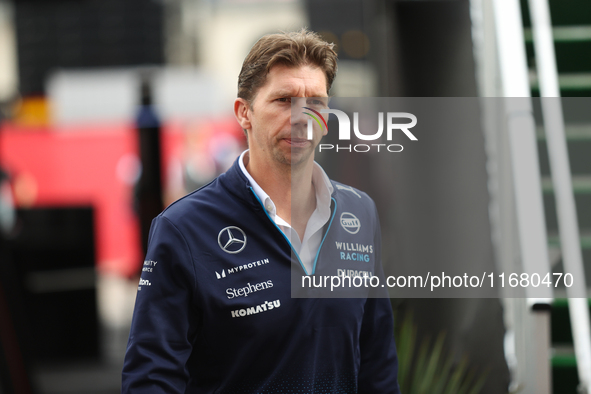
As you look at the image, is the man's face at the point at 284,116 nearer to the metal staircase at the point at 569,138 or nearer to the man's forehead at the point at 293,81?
the man's forehead at the point at 293,81

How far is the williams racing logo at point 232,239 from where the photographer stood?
1.82 meters

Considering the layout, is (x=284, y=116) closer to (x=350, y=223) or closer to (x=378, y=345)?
(x=350, y=223)

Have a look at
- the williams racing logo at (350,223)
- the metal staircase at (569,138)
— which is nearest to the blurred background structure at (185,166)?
the metal staircase at (569,138)

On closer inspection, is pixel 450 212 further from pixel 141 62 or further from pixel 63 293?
pixel 141 62

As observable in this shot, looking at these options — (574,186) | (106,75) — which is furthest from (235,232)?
(106,75)

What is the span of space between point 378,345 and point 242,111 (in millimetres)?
743

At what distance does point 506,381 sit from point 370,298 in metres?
0.91

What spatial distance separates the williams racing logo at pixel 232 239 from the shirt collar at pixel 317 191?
0.10 m

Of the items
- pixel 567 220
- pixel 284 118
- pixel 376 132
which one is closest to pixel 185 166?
pixel 567 220

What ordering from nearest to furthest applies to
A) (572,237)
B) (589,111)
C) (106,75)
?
(589,111)
(572,237)
(106,75)

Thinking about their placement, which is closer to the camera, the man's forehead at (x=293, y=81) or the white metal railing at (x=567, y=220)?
the man's forehead at (x=293, y=81)

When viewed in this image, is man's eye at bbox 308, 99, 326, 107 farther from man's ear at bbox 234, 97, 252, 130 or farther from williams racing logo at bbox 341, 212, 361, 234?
williams racing logo at bbox 341, 212, 361, 234

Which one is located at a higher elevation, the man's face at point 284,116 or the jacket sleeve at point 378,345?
the man's face at point 284,116

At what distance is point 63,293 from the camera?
6.60m
